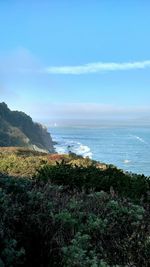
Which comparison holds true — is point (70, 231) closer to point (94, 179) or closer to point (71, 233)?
point (71, 233)

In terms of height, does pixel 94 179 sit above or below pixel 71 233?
above

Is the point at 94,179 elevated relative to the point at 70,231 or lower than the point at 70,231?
elevated

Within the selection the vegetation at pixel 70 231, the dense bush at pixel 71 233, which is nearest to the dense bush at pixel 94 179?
the vegetation at pixel 70 231

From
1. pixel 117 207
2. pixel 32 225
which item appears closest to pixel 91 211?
pixel 117 207

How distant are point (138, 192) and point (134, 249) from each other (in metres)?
5.59

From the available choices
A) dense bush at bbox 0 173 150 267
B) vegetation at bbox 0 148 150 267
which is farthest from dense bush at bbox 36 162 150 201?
dense bush at bbox 0 173 150 267

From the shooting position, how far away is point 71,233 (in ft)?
22.2

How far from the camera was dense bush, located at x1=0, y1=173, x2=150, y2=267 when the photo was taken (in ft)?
19.9

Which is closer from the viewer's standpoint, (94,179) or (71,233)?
(71,233)

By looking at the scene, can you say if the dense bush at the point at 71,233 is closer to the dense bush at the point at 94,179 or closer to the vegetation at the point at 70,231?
the vegetation at the point at 70,231

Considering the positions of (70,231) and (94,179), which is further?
(94,179)

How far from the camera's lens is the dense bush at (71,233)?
6.07 m

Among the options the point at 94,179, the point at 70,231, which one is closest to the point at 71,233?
the point at 70,231

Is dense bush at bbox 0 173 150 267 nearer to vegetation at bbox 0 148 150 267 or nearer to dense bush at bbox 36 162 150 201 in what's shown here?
vegetation at bbox 0 148 150 267
